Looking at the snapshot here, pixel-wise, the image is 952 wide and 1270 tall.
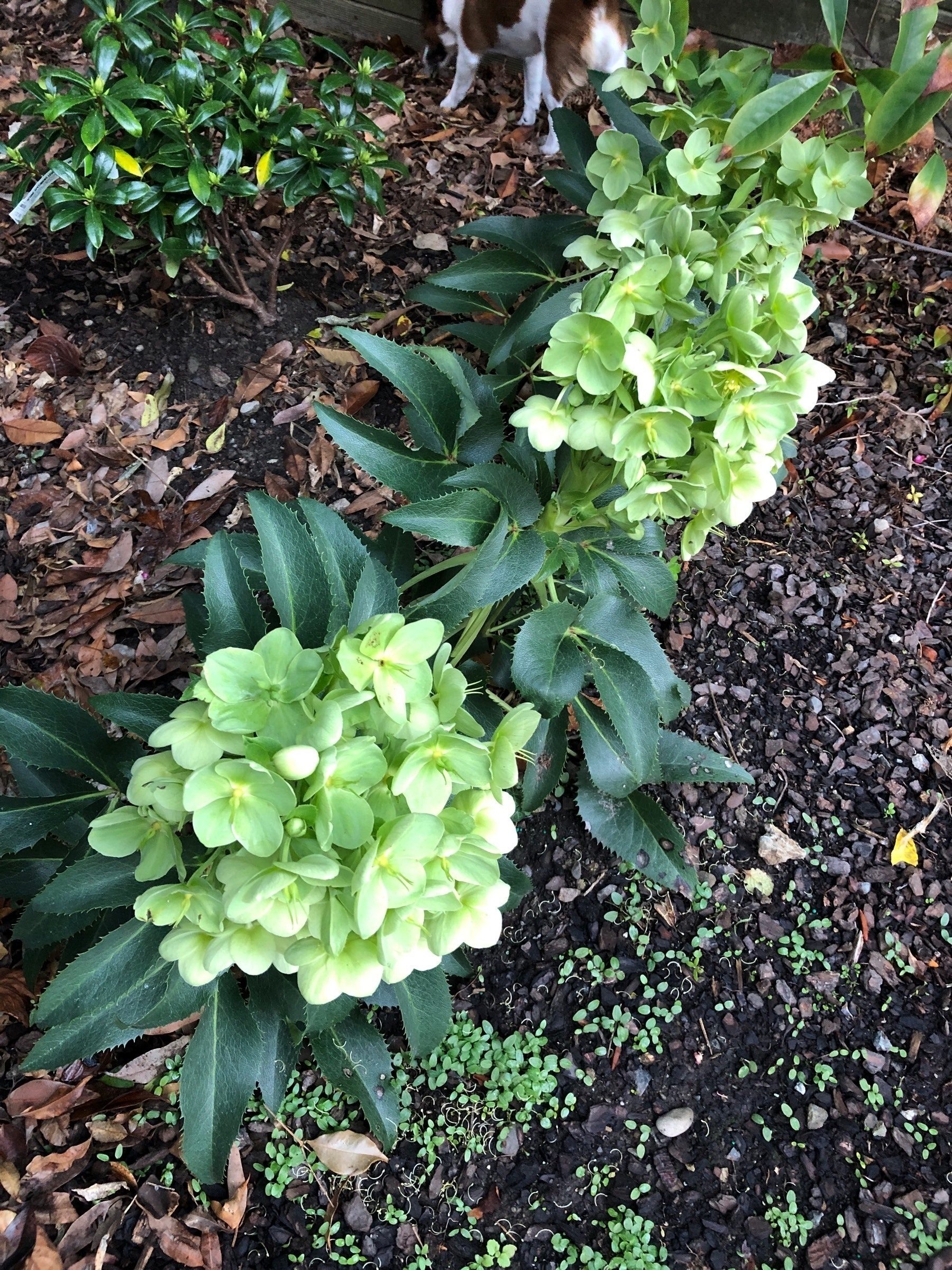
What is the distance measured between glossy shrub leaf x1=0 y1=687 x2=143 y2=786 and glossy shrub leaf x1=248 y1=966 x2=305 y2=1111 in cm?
34

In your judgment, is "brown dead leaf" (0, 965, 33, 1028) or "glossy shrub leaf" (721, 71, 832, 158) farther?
"brown dead leaf" (0, 965, 33, 1028)

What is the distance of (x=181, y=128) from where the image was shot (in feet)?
5.72

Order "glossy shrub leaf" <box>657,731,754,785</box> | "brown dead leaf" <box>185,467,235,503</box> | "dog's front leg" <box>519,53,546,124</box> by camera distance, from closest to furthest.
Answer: "glossy shrub leaf" <box>657,731,754,785</box>, "brown dead leaf" <box>185,467,235,503</box>, "dog's front leg" <box>519,53,546,124</box>

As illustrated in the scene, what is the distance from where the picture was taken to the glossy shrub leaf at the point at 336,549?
1.03 metres

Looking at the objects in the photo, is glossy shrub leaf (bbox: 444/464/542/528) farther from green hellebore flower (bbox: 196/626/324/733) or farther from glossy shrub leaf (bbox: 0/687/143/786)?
glossy shrub leaf (bbox: 0/687/143/786)

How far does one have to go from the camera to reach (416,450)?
1.27 meters

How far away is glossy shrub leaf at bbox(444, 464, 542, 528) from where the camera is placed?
113 centimetres

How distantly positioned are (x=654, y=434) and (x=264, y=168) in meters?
1.39

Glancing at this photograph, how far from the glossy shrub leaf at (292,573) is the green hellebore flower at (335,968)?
14.7 inches

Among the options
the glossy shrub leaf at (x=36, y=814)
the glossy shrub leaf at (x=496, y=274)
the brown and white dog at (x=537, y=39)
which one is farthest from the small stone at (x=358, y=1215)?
the brown and white dog at (x=537, y=39)

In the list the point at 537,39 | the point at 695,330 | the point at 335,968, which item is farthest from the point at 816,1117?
the point at 537,39

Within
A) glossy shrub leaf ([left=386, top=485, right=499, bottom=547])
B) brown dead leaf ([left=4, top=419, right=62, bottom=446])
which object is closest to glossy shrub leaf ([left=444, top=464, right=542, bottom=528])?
glossy shrub leaf ([left=386, top=485, right=499, bottom=547])

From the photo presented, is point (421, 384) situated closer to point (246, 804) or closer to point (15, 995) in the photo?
point (246, 804)

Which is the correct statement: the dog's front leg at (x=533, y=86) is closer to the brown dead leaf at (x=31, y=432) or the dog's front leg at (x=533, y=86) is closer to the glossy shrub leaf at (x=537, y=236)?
the glossy shrub leaf at (x=537, y=236)
